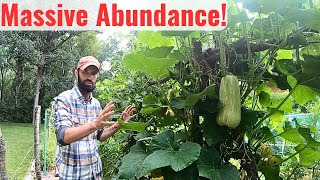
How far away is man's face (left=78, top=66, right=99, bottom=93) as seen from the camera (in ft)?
6.53

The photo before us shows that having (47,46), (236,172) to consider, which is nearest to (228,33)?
(236,172)

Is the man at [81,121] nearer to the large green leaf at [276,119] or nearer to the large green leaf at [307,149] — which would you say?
the large green leaf at [276,119]

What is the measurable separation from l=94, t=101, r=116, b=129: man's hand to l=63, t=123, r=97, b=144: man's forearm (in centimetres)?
6

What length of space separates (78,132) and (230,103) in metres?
0.79

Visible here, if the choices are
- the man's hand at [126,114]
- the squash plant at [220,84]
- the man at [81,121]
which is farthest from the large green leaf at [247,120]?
the man at [81,121]

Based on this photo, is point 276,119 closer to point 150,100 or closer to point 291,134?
point 291,134

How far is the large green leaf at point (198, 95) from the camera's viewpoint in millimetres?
990

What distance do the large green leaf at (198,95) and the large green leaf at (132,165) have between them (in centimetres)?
19

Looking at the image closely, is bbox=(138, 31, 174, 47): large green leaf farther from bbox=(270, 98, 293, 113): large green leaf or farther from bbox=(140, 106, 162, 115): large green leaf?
bbox=(270, 98, 293, 113): large green leaf

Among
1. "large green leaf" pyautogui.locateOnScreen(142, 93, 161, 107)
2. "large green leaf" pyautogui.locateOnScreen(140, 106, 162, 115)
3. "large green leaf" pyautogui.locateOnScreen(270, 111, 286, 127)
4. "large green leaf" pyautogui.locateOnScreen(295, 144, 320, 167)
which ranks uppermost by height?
"large green leaf" pyautogui.locateOnScreen(142, 93, 161, 107)

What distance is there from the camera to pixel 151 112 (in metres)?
1.22

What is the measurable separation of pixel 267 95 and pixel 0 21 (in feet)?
7.87

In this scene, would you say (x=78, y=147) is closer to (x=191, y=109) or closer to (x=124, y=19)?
(x=124, y=19)

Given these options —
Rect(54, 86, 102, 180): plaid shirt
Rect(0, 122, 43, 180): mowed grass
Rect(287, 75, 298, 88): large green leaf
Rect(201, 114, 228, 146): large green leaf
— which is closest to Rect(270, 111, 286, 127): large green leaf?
Rect(287, 75, 298, 88): large green leaf
